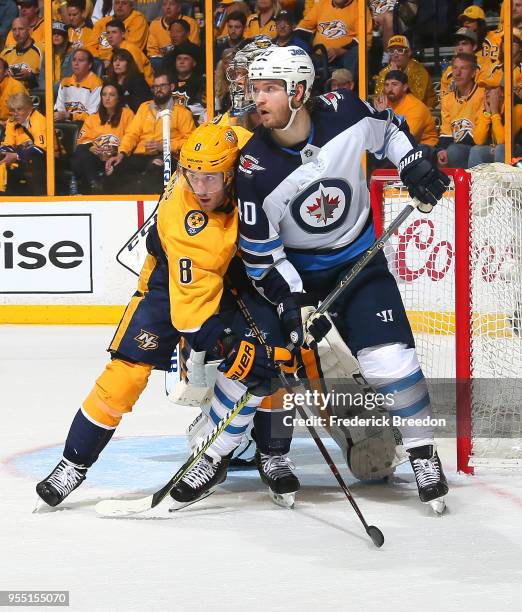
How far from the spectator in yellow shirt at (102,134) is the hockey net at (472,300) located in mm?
3488

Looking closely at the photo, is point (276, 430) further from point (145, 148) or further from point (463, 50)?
point (145, 148)

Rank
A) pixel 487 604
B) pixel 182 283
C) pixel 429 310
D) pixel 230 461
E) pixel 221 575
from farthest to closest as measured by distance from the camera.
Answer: pixel 429 310
pixel 230 461
pixel 182 283
pixel 221 575
pixel 487 604

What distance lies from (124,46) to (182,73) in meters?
0.41

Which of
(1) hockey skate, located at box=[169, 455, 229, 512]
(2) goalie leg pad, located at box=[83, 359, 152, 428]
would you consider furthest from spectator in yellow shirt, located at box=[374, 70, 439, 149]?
(2) goalie leg pad, located at box=[83, 359, 152, 428]

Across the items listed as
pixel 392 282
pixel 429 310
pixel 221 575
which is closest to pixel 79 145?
pixel 429 310

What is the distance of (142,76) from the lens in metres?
7.76

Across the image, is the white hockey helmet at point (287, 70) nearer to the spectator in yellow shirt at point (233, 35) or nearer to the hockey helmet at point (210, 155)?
the hockey helmet at point (210, 155)

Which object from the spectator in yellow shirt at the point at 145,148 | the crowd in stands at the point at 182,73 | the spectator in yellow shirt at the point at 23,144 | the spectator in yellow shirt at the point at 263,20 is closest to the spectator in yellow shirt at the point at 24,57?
the crowd in stands at the point at 182,73

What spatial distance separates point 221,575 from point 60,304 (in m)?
4.94

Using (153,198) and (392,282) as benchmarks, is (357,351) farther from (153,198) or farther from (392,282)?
(153,198)

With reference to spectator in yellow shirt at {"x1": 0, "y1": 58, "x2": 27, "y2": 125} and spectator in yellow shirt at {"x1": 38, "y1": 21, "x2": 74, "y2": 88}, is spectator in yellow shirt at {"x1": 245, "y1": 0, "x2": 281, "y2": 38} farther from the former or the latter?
spectator in yellow shirt at {"x1": 0, "y1": 58, "x2": 27, "y2": 125}

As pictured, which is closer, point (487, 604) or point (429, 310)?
point (487, 604)

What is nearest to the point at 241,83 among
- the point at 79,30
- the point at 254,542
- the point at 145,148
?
the point at 254,542

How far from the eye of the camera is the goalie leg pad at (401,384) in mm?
3234
